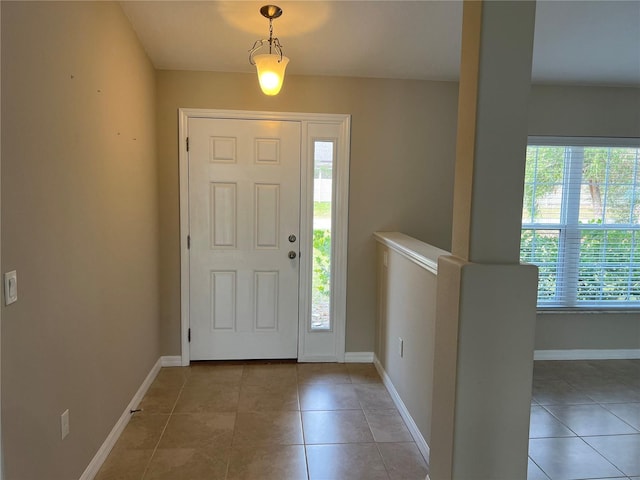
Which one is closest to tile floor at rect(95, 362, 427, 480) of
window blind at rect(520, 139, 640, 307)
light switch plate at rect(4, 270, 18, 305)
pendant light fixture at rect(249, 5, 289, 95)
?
light switch plate at rect(4, 270, 18, 305)

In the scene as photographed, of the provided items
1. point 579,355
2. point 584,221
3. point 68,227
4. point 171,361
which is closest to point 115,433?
point 171,361

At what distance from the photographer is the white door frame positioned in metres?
3.19

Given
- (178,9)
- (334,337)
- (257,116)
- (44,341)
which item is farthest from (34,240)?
(334,337)

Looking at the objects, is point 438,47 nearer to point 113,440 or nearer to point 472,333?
point 472,333

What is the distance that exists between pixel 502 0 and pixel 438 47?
153cm

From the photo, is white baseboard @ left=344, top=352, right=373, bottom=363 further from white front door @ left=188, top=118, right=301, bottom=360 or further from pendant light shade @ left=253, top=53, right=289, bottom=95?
pendant light shade @ left=253, top=53, right=289, bottom=95

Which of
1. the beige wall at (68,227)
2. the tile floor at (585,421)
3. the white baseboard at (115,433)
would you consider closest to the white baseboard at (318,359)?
the white baseboard at (115,433)

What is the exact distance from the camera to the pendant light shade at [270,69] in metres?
2.38

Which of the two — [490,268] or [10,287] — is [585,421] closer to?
[490,268]

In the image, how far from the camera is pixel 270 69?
2393 mm

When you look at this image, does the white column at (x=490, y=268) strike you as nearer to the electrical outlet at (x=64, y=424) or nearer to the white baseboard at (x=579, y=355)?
the electrical outlet at (x=64, y=424)

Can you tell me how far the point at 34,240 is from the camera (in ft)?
4.90

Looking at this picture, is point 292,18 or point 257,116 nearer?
point 292,18

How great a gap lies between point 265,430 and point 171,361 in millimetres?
1254
